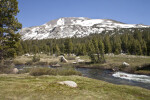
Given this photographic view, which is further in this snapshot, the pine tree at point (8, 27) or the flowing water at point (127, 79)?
the flowing water at point (127, 79)

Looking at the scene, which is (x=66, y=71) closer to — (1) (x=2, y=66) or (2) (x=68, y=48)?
(1) (x=2, y=66)

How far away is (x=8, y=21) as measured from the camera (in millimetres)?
18578

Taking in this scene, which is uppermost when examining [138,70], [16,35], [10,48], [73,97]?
[16,35]

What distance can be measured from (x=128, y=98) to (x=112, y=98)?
5.20ft

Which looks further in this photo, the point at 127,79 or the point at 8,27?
the point at 127,79

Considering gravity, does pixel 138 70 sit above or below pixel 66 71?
below

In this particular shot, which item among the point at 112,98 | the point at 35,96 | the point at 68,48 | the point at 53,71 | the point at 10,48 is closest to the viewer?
the point at 35,96

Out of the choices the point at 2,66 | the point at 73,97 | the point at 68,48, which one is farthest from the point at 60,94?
the point at 68,48

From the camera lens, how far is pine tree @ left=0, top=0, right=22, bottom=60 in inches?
713

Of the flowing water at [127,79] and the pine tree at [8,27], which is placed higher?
the pine tree at [8,27]

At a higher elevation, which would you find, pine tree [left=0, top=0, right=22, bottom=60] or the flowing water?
pine tree [left=0, top=0, right=22, bottom=60]

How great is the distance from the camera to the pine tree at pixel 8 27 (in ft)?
59.4

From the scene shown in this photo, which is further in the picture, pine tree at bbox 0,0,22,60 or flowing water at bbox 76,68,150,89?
flowing water at bbox 76,68,150,89

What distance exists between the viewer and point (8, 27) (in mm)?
→ 18938
